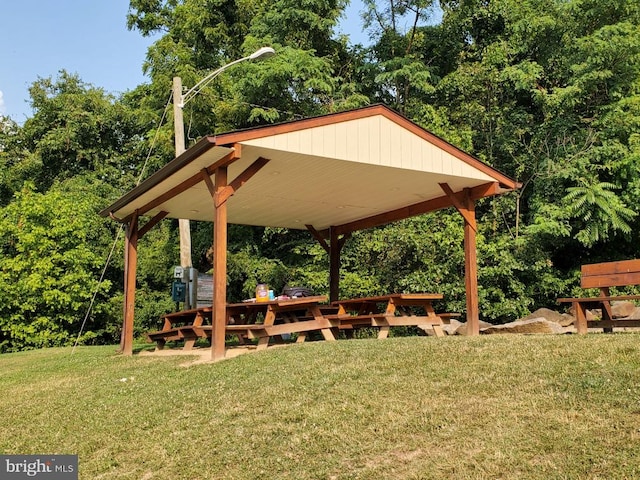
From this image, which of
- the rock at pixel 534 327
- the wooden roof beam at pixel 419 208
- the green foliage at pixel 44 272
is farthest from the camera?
the green foliage at pixel 44 272

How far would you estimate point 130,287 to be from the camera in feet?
39.0

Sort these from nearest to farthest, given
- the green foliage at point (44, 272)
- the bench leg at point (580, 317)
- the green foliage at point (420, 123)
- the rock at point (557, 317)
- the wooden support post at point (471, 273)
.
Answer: the bench leg at point (580, 317)
the wooden support post at point (471, 273)
the rock at point (557, 317)
the green foliage at point (420, 123)
the green foliage at point (44, 272)

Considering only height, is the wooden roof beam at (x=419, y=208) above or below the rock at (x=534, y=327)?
above

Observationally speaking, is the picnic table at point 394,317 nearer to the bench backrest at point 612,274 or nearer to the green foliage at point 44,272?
the bench backrest at point 612,274

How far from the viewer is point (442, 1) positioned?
21953 millimetres

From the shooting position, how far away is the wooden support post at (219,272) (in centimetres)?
833

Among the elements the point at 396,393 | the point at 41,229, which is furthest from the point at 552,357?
the point at 41,229

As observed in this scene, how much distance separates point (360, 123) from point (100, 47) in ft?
42.1

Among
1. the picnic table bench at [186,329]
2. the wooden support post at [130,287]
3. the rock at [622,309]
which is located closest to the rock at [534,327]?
the rock at [622,309]

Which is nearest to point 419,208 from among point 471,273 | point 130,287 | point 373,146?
point 471,273

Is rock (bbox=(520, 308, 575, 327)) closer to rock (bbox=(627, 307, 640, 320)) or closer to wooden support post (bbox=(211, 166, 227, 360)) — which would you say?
rock (bbox=(627, 307, 640, 320))

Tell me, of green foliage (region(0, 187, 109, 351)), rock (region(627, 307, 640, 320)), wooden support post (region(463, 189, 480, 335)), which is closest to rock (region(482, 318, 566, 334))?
wooden support post (region(463, 189, 480, 335))

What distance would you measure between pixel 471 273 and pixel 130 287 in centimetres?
647

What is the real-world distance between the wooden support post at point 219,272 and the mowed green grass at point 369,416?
99cm
